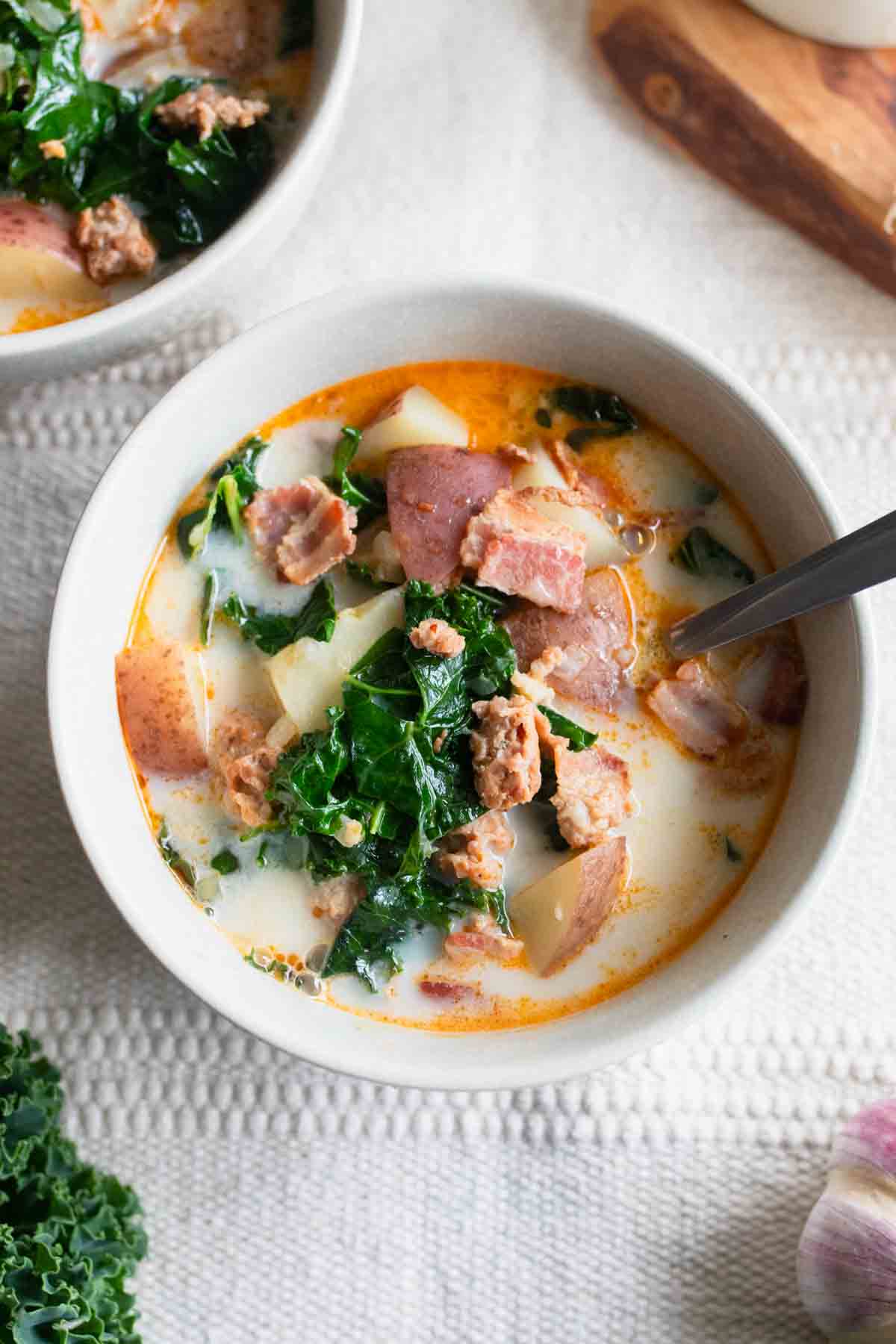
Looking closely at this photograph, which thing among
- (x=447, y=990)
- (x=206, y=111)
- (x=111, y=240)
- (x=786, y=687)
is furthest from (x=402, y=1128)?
(x=206, y=111)

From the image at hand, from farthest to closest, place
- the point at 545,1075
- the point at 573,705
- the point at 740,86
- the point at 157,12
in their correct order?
1. the point at 740,86
2. the point at 157,12
3. the point at 573,705
4. the point at 545,1075

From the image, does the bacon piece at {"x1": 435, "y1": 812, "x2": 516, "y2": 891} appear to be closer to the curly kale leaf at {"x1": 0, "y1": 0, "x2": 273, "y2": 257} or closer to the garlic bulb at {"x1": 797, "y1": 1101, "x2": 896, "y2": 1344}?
the garlic bulb at {"x1": 797, "y1": 1101, "x2": 896, "y2": 1344}

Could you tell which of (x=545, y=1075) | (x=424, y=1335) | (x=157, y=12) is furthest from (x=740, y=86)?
(x=424, y=1335)

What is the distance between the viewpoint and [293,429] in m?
2.74

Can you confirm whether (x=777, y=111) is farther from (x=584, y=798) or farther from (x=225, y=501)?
(x=584, y=798)

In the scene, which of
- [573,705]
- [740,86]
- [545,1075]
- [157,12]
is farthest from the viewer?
[740,86]

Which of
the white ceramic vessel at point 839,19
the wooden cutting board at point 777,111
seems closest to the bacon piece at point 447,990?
the wooden cutting board at point 777,111

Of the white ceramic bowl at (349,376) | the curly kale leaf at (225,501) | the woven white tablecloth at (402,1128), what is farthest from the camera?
the woven white tablecloth at (402,1128)

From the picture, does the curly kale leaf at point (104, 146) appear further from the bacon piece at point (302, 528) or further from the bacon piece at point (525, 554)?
the bacon piece at point (525, 554)

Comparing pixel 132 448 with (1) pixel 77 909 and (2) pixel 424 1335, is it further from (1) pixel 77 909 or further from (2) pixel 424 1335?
(2) pixel 424 1335

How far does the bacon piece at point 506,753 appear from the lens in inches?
96.8

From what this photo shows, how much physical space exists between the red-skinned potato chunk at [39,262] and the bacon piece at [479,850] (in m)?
1.21

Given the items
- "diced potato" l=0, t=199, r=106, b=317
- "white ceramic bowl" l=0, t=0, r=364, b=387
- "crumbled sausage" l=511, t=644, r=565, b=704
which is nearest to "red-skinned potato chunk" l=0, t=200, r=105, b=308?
"diced potato" l=0, t=199, r=106, b=317

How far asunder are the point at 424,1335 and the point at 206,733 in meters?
1.28
